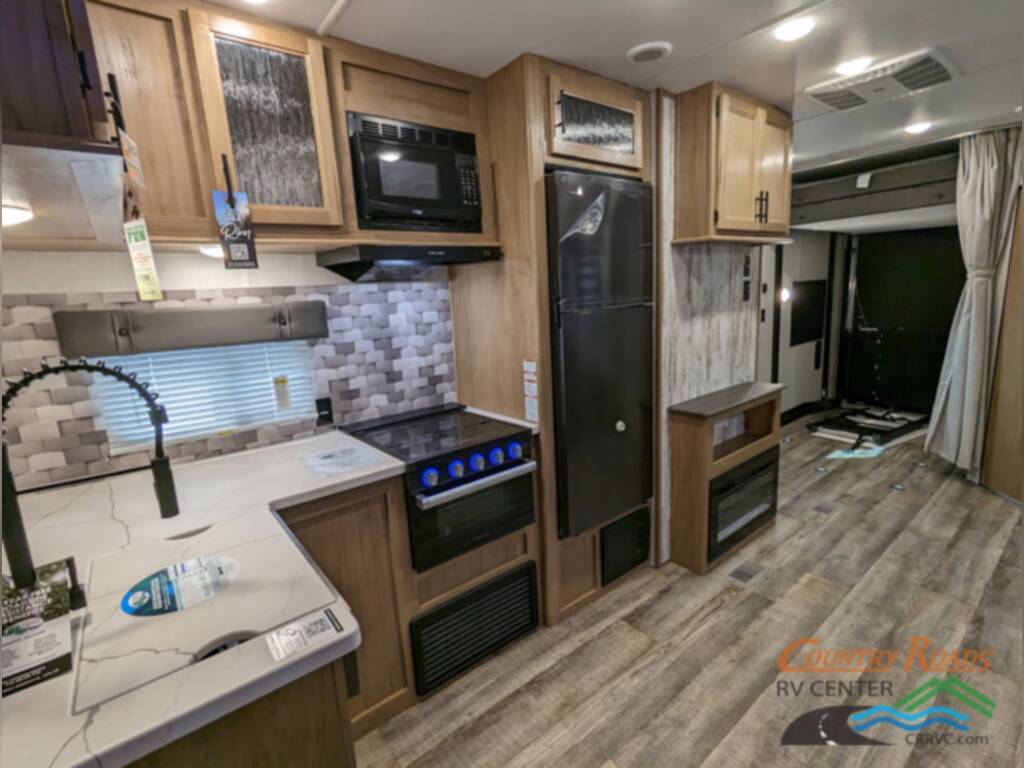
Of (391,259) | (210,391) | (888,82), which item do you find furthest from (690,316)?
(210,391)

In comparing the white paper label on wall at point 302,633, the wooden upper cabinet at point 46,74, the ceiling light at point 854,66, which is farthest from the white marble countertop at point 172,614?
the ceiling light at point 854,66

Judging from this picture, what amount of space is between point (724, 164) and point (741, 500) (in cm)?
183

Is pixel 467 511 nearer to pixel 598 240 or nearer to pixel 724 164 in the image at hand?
pixel 598 240

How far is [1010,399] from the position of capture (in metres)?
3.32

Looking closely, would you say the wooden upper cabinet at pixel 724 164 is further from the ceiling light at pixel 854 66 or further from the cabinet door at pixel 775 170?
the ceiling light at pixel 854 66

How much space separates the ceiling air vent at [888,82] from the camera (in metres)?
2.20

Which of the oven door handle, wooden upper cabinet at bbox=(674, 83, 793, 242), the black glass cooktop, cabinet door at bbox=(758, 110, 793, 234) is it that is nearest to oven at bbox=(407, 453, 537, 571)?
the oven door handle

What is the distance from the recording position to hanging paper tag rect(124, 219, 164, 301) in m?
1.26

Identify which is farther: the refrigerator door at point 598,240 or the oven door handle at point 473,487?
the refrigerator door at point 598,240

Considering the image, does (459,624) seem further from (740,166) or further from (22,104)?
(740,166)

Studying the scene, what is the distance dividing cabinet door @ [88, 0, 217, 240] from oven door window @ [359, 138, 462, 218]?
532 mm

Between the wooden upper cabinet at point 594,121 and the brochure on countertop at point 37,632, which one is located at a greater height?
the wooden upper cabinet at point 594,121

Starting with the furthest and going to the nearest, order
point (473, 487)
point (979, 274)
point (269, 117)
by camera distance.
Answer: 1. point (979, 274)
2. point (473, 487)
3. point (269, 117)

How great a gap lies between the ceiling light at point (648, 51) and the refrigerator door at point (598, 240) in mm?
461
